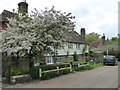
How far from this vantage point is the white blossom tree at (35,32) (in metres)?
11.6

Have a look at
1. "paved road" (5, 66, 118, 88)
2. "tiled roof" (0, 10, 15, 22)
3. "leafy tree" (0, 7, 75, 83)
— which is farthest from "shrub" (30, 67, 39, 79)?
"tiled roof" (0, 10, 15, 22)

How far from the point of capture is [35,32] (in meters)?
12.1

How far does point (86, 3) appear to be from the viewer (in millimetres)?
13938

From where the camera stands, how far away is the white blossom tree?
11.6 meters

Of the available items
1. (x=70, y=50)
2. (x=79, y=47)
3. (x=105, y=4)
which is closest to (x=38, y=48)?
(x=105, y=4)

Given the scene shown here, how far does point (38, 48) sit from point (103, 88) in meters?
5.67

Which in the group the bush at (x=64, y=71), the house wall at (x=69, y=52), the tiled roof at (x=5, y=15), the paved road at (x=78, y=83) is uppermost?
the tiled roof at (x=5, y=15)

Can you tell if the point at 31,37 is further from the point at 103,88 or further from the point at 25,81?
the point at 103,88


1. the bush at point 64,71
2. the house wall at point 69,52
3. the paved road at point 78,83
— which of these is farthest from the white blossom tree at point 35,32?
the house wall at point 69,52

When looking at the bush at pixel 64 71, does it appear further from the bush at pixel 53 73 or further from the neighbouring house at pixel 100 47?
the neighbouring house at pixel 100 47

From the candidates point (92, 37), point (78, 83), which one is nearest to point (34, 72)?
point (78, 83)

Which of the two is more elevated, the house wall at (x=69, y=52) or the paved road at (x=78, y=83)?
the house wall at (x=69, y=52)

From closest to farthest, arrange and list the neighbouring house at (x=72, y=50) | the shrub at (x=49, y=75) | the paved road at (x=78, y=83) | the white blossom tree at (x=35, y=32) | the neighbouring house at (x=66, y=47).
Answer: the paved road at (x=78, y=83) < the white blossom tree at (x=35, y=32) < the shrub at (x=49, y=75) < the neighbouring house at (x=66, y=47) < the neighbouring house at (x=72, y=50)

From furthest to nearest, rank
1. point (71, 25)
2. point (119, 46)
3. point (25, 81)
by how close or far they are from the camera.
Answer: point (119, 46) < point (71, 25) < point (25, 81)
